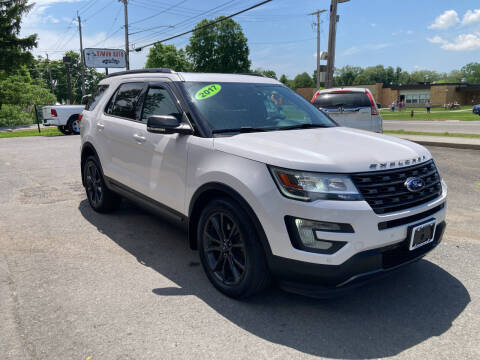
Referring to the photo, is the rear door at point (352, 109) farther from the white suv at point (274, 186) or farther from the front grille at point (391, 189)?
the front grille at point (391, 189)

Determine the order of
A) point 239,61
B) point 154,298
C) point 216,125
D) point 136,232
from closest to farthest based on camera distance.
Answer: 1. point 154,298
2. point 216,125
3. point 136,232
4. point 239,61

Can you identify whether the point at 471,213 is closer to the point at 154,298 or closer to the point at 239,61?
the point at 154,298

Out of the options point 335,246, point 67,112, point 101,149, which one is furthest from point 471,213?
point 67,112

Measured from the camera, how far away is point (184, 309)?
120 inches

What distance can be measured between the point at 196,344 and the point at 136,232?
2.51 metres

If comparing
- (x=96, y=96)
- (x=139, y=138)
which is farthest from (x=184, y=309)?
(x=96, y=96)

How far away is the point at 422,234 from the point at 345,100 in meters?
8.20

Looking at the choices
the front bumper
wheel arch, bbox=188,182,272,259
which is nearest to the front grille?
the front bumper

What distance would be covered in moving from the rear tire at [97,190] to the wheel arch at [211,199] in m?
2.19

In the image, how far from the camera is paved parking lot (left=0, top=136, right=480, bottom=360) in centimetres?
256

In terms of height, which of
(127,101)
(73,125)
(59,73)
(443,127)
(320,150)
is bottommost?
(443,127)

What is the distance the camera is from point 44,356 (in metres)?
2.48

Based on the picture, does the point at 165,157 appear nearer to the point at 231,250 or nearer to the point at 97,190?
Result: the point at 231,250

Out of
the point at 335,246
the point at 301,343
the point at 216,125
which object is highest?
the point at 216,125
